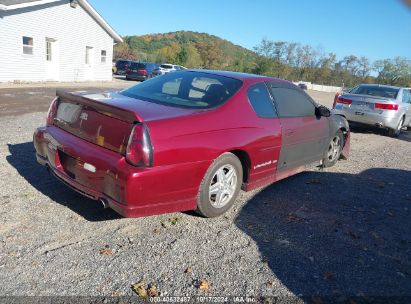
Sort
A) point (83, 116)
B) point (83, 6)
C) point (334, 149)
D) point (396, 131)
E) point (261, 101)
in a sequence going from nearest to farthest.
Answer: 1. point (83, 116)
2. point (261, 101)
3. point (334, 149)
4. point (396, 131)
5. point (83, 6)

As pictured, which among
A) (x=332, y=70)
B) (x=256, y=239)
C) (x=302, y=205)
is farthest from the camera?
(x=332, y=70)

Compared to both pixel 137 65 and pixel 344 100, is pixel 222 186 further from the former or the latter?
pixel 137 65

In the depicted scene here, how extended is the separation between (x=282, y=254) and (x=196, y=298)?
1061 millimetres

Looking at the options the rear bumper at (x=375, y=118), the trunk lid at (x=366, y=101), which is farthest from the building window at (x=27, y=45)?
the trunk lid at (x=366, y=101)

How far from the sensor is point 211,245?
349 cm

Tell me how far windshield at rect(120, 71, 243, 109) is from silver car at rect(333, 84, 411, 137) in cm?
669

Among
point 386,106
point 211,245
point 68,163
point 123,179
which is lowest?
point 211,245

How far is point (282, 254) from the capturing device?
3441mm

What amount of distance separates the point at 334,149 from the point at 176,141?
3962mm

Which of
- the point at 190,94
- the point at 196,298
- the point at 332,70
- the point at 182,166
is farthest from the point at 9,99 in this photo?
the point at 332,70

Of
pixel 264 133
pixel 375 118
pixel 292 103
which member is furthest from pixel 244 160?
pixel 375 118

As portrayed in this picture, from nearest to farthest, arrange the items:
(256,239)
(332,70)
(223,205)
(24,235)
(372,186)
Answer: (24,235), (256,239), (223,205), (372,186), (332,70)

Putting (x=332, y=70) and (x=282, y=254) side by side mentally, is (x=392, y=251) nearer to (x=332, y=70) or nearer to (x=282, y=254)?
(x=282, y=254)

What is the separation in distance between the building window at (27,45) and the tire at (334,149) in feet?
54.4
